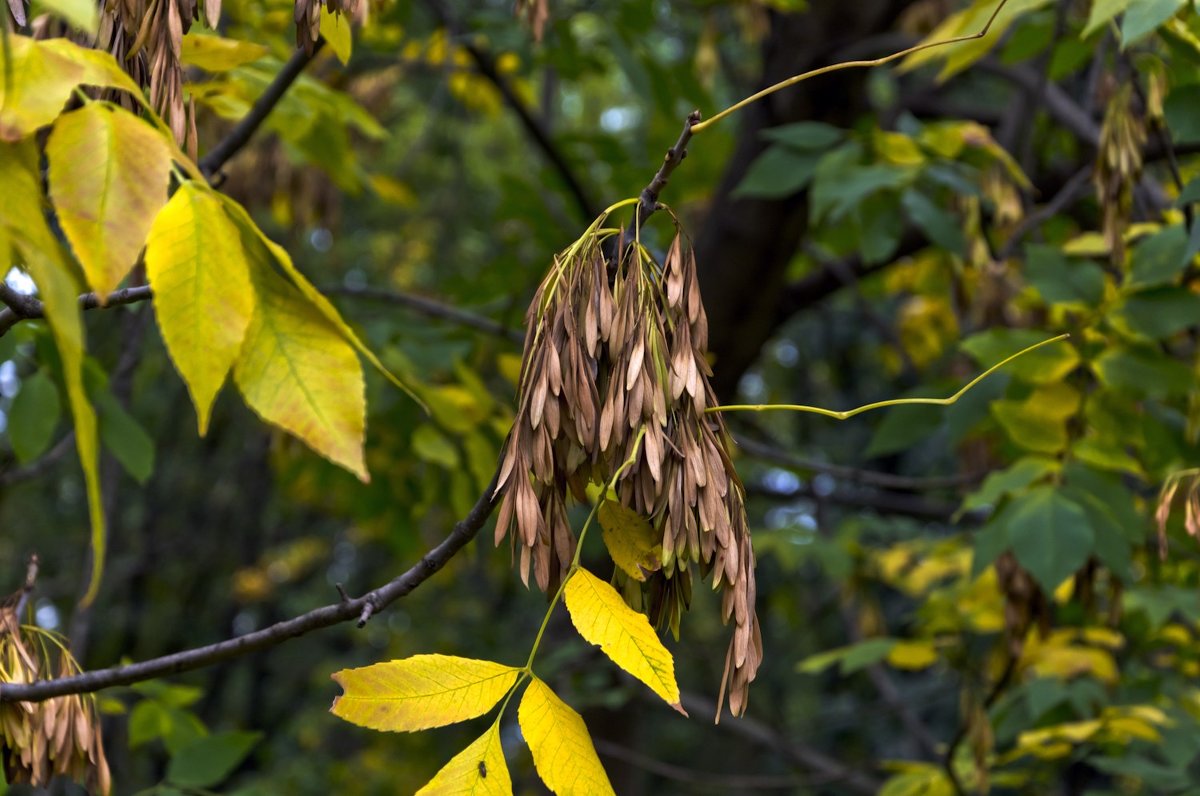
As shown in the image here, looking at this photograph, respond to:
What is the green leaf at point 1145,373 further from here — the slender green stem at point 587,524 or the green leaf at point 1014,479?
the slender green stem at point 587,524

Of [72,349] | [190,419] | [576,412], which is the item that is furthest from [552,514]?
[190,419]

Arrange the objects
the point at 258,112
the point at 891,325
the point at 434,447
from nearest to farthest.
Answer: the point at 258,112 < the point at 434,447 < the point at 891,325

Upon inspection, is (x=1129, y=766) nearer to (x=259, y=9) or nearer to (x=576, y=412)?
(x=576, y=412)

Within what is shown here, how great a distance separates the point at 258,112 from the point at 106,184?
0.94 metres

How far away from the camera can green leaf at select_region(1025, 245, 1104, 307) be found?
1920 millimetres

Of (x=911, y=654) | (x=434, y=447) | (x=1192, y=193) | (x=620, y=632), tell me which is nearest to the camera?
(x=620, y=632)

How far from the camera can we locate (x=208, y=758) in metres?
1.76

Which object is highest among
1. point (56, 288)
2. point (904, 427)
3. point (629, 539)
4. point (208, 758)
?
point (56, 288)

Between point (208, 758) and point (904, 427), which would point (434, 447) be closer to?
point (208, 758)

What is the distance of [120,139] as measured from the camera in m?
0.72

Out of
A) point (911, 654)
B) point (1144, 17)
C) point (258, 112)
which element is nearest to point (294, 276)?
point (258, 112)

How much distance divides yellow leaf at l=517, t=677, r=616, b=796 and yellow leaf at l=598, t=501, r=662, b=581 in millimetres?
117

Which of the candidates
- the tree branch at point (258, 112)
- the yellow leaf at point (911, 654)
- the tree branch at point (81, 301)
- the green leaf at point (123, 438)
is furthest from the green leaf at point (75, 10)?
the yellow leaf at point (911, 654)

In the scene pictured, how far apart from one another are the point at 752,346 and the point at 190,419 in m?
5.18
